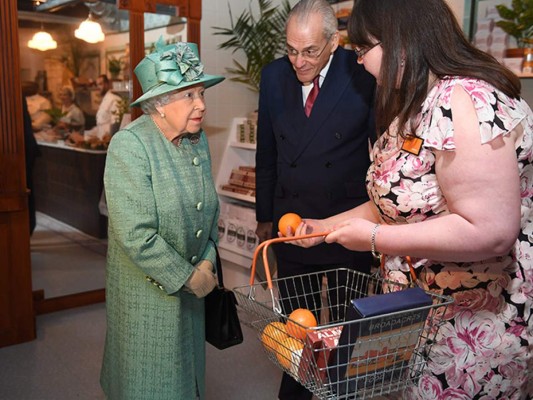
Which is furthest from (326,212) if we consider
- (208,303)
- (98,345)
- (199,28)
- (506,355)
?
(199,28)

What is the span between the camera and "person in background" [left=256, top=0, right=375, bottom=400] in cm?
238

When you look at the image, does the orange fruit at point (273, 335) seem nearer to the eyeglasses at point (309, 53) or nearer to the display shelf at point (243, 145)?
the eyeglasses at point (309, 53)

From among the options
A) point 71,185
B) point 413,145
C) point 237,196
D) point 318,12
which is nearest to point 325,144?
point 318,12

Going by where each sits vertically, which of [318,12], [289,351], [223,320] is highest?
[318,12]

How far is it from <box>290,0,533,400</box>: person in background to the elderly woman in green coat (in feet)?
2.57

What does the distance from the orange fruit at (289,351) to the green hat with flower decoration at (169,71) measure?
3.52 feet

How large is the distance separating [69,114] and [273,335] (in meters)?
3.25

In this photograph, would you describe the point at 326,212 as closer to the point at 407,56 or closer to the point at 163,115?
the point at 163,115

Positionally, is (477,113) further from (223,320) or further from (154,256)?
(223,320)

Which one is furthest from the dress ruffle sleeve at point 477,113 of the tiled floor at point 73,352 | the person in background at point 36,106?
the person in background at point 36,106

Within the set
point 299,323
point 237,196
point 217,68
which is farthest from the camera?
point 217,68

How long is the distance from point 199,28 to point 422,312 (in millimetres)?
3353

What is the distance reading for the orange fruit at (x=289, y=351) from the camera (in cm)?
115

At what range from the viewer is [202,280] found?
201cm
